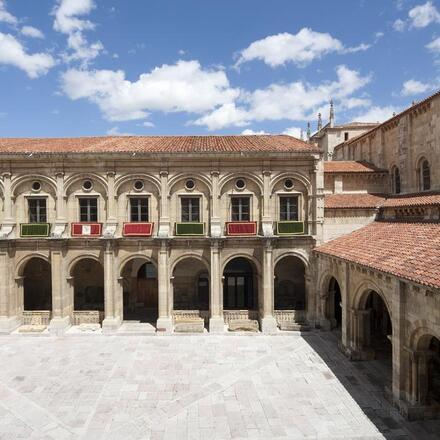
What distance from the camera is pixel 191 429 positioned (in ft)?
40.9

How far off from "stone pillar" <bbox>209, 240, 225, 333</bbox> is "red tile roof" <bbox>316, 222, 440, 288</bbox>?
6498 mm

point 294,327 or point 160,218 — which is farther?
point 160,218

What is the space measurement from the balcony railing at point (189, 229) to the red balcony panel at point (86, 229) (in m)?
5.21

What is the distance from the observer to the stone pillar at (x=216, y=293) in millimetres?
22375

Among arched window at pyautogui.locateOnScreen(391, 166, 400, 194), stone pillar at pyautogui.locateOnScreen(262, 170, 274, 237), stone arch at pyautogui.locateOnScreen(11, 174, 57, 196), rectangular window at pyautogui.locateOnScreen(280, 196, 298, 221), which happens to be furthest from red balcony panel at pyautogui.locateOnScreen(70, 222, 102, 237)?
arched window at pyautogui.locateOnScreen(391, 166, 400, 194)

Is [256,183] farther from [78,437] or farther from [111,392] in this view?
[78,437]

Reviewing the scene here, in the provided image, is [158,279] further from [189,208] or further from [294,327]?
[294,327]

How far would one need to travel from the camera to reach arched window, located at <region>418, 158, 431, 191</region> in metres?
22.1

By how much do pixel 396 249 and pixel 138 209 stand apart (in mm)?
15499

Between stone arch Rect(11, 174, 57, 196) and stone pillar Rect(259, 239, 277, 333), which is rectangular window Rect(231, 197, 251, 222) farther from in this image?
stone arch Rect(11, 174, 57, 196)

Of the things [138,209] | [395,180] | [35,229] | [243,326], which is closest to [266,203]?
[243,326]

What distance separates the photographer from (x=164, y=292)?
2259cm

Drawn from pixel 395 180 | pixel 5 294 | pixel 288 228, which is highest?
pixel 395 180

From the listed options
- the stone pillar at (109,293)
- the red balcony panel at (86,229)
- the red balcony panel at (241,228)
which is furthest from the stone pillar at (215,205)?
the red balcony panel at (86,229)
